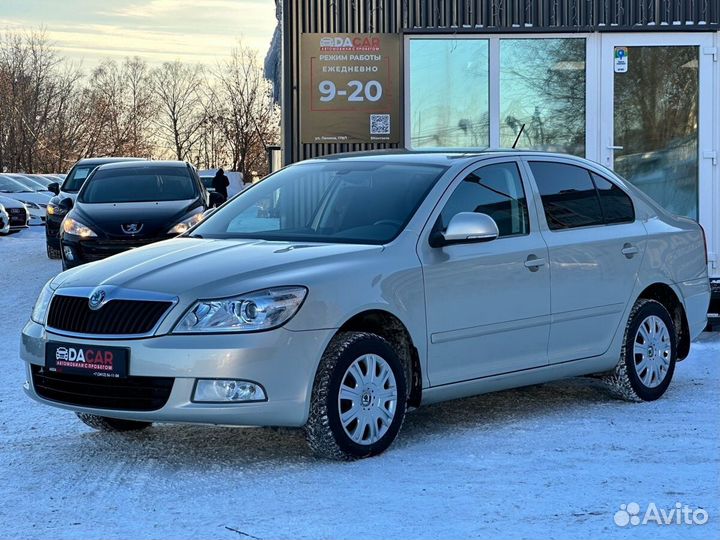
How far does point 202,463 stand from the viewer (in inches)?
235

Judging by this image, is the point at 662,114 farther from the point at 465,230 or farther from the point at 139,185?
the point at 465,230

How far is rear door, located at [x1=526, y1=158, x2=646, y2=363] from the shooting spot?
709cm

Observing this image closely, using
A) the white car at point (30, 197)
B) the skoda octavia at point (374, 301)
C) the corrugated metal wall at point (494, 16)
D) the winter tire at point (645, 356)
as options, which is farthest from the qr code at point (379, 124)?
the white car at point (30, 197)

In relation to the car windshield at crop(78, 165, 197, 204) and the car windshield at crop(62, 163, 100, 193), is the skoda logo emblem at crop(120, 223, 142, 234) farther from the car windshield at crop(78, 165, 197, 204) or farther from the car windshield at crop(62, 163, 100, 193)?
the car windshield at crop(62, 163, 100, 193)

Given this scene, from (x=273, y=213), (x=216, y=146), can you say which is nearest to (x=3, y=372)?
(x=273, y=213)

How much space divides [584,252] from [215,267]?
7.84ft

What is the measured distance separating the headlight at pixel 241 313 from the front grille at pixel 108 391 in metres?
0.29

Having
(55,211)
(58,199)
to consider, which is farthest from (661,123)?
(58,199)

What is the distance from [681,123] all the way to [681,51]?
80 centimetres

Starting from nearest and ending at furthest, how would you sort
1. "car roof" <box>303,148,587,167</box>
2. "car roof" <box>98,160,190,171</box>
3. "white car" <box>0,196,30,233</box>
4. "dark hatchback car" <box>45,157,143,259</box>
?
"car roof" <box>303,148,587,167</box>, "car roof" <box>98,160,190,171</box>, "dark hatchback car" <box>45,157,143,259</box>, "white car" <box>0,196,30,233</box>

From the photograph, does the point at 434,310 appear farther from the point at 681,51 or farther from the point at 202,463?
the point at 681,51

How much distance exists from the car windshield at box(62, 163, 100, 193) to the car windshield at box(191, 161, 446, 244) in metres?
14.6

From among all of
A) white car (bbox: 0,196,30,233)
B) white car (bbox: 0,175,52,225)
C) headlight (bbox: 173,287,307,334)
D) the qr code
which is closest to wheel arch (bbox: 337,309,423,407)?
headlight (bbox: 173,287,307,334)

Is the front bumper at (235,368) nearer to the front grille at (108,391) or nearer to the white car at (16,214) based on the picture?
the front grille at (108,391)
